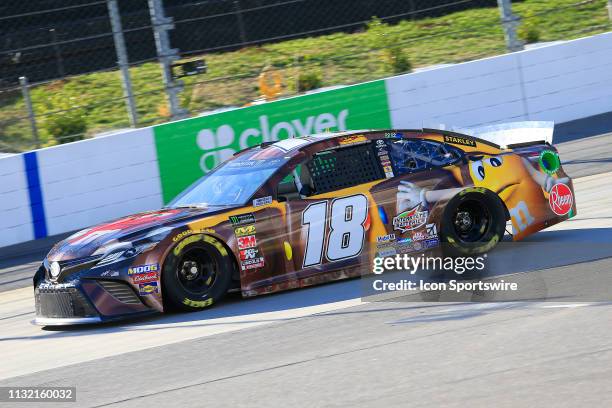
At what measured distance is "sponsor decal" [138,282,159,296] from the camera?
7.75m

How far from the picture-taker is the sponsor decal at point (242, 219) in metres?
8.12

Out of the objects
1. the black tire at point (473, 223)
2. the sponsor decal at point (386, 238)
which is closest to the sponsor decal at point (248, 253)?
the sponsor decal at point (386, 238)

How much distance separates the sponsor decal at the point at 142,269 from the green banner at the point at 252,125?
644 centimetres

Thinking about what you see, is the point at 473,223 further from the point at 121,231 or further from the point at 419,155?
the point at 121,231

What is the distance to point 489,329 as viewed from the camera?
6.52m

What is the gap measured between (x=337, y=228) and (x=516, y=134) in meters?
2.55

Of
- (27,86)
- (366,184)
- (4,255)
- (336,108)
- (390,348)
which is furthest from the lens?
(336,108)

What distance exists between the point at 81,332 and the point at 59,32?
11.8 metres

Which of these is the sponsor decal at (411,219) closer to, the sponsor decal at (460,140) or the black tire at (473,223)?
the black tire at (473,223)

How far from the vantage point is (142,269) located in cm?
773

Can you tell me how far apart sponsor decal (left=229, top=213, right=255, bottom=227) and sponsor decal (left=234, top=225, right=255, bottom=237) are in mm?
34

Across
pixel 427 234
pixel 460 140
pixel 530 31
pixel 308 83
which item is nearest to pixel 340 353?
pixel 427 234

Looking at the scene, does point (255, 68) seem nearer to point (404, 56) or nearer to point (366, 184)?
point (404, 56)

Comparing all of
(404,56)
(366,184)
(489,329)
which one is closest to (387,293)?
(366,184)
